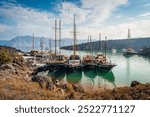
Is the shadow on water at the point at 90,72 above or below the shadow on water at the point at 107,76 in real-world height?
above

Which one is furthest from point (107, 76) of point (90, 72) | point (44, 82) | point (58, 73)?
point (44, 82)

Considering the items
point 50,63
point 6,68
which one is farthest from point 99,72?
point 6,68

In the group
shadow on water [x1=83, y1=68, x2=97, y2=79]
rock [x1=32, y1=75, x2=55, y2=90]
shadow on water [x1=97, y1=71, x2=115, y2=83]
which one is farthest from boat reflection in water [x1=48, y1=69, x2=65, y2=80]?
rock [x1=32, y1=75, x2=55, y2=90]

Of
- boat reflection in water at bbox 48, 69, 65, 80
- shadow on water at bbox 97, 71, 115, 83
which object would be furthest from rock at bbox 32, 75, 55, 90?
boat reflection in water at bbox 48, 69, 65, 80

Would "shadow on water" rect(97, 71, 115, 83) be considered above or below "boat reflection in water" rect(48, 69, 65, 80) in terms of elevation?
below

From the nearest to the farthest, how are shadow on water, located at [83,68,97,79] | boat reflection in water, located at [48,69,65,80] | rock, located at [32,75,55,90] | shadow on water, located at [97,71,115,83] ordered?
1. rock, located at [32,75,55,90]
2. shadow on water, located at [97,71,115,83]
3. boat reflection in water, located at [48,69,65,80]
4. shadow on water, located at [83,68,97,79]

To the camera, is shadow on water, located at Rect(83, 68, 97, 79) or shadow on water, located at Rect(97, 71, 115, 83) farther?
shadow on water, located at Rect(83, 68, 97, 79)

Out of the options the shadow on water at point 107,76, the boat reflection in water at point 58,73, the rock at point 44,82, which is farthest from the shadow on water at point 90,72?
the rock at point 44,82

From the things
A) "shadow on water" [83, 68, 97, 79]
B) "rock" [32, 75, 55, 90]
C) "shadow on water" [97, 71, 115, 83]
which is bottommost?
"shadow on water" [97, 71, 115, 83]

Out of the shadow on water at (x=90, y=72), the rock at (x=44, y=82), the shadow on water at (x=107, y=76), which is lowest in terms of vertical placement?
the shadow on water at (x=107, y=76)

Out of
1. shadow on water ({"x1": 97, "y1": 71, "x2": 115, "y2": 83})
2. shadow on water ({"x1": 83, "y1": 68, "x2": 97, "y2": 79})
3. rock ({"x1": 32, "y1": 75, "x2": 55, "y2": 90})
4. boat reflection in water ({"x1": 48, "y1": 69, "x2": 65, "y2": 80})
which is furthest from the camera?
shadow on water ({"x1": 83, "y1": 68, "x2": 97, "y2": 79})

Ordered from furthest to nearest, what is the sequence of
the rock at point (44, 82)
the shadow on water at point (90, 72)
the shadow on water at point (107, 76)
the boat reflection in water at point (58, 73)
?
1. the shadow on water at point (90, 72)
2. the boat reflection in water at point (58, 73)
3. the shadow on water at point (107, 76)
4. the rock at point (44, 82)

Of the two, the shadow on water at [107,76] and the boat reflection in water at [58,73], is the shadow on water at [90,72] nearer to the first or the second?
the shadow on water at [107,76]

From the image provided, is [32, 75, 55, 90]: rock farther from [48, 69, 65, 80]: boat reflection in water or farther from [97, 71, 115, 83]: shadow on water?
[48, 69, 65, 80]: boat reflection in water
